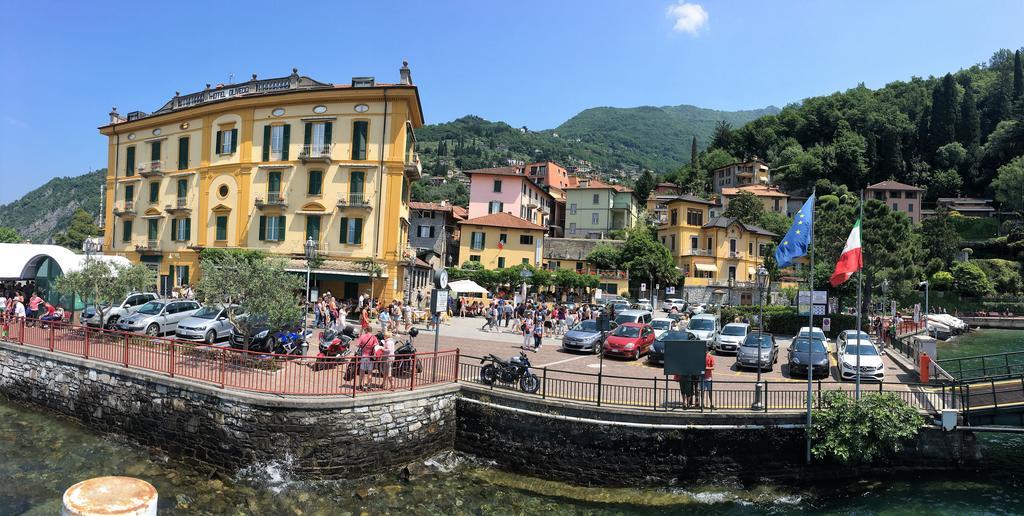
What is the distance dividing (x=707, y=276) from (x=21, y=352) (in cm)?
6025

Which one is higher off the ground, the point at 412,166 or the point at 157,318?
the point at 412,166

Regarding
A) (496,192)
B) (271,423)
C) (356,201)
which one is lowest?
(271,423)

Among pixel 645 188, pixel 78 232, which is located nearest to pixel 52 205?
pixel 78 232

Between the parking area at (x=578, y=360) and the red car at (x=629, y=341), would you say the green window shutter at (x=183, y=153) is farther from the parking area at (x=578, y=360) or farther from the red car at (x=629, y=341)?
the red car at (x=629, y=341)

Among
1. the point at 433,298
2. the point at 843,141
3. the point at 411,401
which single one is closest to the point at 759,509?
the point at 411,401

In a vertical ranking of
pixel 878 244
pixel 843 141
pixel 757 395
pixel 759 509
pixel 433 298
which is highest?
pixel 843 141

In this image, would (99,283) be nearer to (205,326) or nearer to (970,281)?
(205,326)

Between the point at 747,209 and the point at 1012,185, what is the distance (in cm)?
4336

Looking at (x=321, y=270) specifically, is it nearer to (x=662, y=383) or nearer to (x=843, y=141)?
(x=662, y=383)

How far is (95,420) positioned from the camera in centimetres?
1748

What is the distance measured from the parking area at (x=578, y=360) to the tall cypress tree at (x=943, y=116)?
107193 mm

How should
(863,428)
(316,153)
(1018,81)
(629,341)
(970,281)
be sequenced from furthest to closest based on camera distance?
1. (1018,81)
2. (970,281)
3. (316,153)
4. (629,341)
5. (863,428)

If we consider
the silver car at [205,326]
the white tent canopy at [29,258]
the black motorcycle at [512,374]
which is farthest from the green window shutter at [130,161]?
the black motorcycle at [512,374]

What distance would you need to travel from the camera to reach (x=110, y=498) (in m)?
4.12
